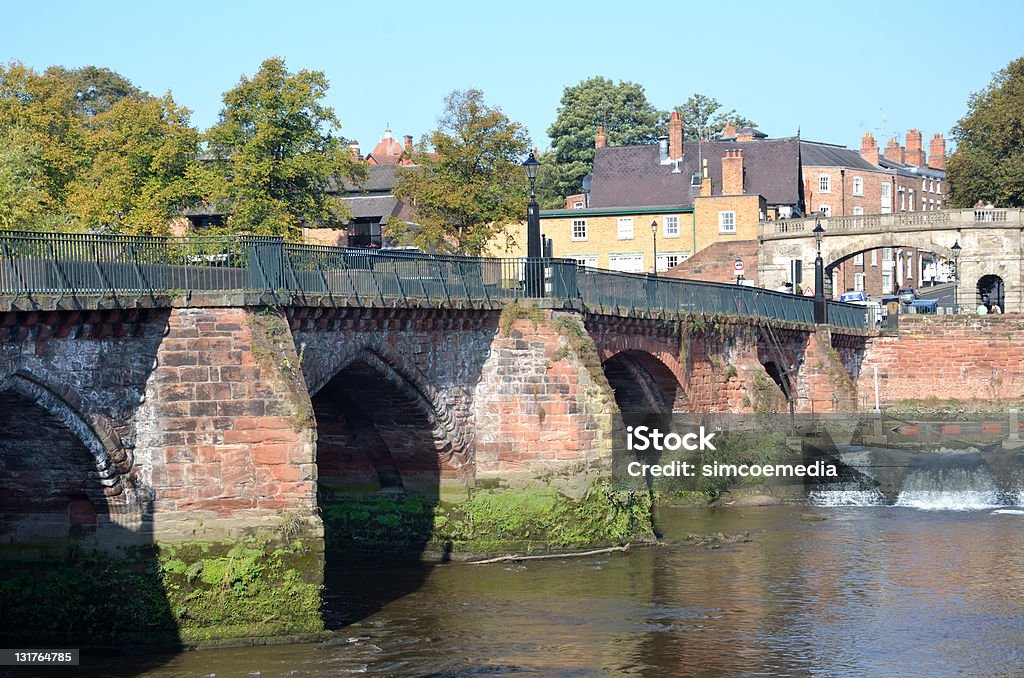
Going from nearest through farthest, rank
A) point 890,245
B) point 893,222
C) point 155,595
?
point 155,595 → point 893,222 → point 890,245

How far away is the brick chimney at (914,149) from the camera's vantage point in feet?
432

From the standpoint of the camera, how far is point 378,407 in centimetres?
3434

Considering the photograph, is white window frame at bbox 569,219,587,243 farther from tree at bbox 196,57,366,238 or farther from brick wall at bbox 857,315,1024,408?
tree at bbox 196,57,366,238

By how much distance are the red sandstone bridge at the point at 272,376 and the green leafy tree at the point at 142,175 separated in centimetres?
2331

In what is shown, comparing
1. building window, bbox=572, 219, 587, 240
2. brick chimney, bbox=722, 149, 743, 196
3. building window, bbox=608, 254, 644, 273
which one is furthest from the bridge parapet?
building window, bbox=572, 219, 587, 240

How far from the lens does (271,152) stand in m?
57.8

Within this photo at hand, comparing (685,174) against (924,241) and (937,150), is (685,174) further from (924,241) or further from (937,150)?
(937,150)

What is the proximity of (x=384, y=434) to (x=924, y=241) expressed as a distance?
50.6 metres

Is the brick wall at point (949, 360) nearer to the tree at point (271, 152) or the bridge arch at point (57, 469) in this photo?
the tree at point (271, 152)

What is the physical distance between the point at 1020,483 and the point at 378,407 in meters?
24.0

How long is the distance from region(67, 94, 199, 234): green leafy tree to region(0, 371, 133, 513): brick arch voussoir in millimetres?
31488

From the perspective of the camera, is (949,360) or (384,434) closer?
(384,434)

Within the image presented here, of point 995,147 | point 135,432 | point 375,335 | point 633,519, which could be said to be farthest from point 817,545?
point 995,147

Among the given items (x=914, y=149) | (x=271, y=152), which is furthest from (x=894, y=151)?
(x=271, y=152)
